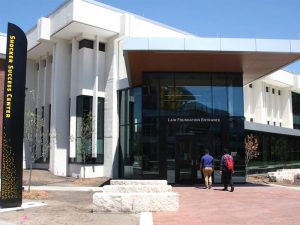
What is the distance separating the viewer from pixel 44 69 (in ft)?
116

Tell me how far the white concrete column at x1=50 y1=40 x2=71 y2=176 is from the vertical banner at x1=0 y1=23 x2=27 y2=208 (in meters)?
16.6

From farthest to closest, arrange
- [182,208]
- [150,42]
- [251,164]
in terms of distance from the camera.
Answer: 1. [251,164]
2. [150,42]
3. [182,208]

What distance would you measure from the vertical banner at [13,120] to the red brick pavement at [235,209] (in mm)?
4329

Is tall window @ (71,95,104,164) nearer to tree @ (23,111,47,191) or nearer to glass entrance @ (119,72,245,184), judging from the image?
tree @ (23,111,47,191)

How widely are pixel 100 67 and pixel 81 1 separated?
14.9 ft

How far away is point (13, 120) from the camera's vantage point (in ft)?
40.5

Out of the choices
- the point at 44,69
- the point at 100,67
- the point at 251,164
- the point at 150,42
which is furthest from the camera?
the point at 44,69

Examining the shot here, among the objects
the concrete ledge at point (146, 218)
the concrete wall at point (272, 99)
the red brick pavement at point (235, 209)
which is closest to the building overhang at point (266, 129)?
the concrete wall at point (272, 99)

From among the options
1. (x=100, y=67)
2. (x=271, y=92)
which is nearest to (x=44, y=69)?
(x=100, y=67)

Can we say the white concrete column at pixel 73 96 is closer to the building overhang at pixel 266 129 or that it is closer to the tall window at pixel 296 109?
the building overhang at pixel 266 129

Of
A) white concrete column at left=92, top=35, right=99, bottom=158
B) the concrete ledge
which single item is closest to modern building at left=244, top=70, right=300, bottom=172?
white concrete column at left=92, top=35, right=99, bottom=158

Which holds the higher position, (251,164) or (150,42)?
(150,42)

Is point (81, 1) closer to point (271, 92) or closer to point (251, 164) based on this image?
point (251, 164)

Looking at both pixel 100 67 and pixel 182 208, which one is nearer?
pixel 182 208
